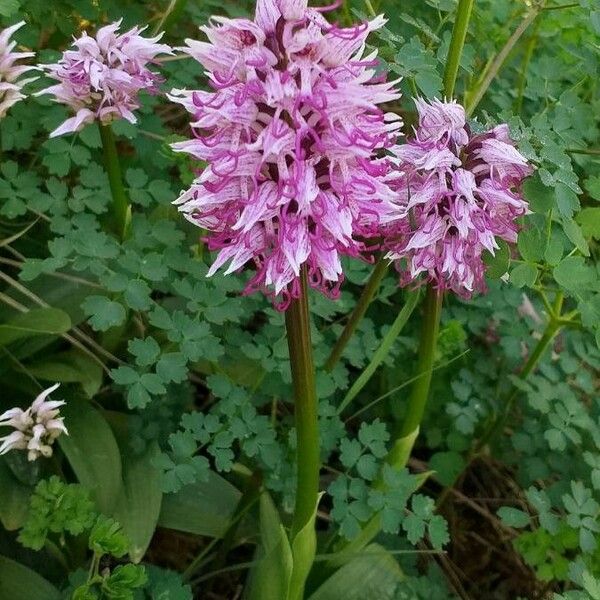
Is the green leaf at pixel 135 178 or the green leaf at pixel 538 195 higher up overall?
the green leaf at pixel 538 195

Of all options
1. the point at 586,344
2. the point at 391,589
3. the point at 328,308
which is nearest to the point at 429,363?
the point at 328,308

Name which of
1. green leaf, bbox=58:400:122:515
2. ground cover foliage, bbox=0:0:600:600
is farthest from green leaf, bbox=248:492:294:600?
green leaf, bbox=58:400:122:515

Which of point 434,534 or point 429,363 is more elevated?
point 429,363

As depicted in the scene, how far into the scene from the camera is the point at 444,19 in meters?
1.17

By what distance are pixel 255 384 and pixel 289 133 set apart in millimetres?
637

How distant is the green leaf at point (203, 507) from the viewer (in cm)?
121

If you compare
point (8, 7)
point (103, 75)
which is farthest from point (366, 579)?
point (8, 7)

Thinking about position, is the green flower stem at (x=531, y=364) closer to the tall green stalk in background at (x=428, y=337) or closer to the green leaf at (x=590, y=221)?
the green leaf at (x=590, y=221)

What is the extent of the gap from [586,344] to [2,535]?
106 centimetres

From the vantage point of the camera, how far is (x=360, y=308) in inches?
43.4

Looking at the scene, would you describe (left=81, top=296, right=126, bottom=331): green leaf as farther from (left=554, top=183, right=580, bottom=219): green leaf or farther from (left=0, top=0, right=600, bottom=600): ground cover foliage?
(left=554, top=183, right=580, bottom=219): green leaf

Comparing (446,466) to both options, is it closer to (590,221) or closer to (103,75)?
(590,221)

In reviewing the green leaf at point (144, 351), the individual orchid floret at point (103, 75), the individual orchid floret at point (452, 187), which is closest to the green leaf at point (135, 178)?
the individual orchid floret at point (103, 75)

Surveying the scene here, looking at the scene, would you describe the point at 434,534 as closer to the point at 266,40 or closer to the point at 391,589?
the point at 391,589
